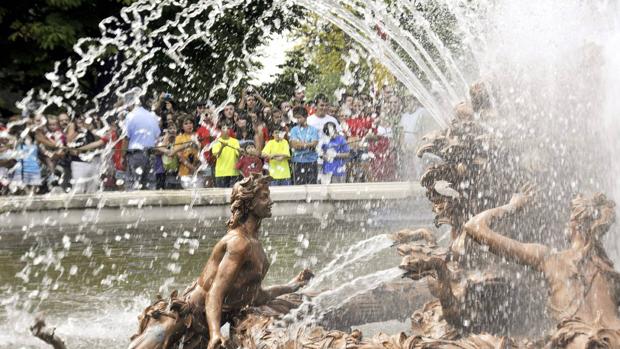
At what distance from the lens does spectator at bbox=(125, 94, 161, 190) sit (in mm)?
13961

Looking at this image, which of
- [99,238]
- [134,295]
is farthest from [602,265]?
[99,238]

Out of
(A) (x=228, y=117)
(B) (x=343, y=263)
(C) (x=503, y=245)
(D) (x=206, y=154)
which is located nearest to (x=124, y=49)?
(A) (x=228, y=117)

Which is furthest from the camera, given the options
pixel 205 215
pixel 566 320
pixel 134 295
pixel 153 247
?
pixel 205 215

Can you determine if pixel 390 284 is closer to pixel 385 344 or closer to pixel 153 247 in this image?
pixel 385 344

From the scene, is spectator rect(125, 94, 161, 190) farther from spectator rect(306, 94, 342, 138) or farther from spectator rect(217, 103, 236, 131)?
spectator rect(306, 94, 342, 138)

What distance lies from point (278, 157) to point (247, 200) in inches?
336

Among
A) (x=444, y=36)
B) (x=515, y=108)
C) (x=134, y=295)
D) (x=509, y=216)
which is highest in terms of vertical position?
(x=444, y=36)

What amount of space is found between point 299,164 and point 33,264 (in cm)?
544

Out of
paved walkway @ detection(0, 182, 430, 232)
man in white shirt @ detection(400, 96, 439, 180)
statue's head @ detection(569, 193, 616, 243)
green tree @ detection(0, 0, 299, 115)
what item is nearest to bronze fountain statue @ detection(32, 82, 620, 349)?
statue's head @ detection(569, 193, 616, 243)

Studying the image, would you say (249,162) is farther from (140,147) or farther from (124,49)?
(124,49)

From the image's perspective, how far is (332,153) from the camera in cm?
1441

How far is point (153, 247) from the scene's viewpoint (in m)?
10.5

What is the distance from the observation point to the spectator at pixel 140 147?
14.0m

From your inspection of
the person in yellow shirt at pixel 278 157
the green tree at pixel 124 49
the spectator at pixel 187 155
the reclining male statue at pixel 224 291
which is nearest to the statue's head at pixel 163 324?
the reclining male statue at pixel 224 291
